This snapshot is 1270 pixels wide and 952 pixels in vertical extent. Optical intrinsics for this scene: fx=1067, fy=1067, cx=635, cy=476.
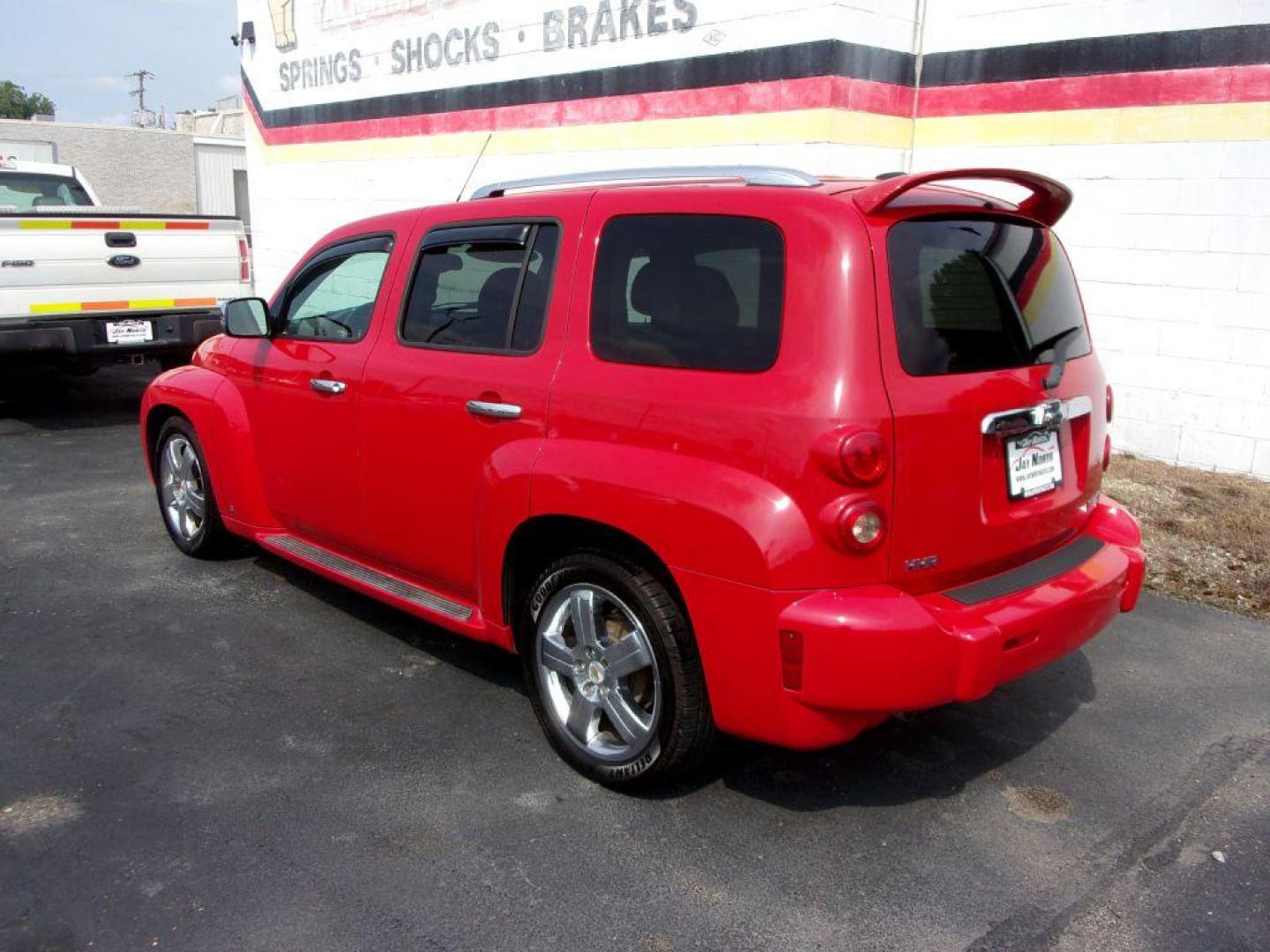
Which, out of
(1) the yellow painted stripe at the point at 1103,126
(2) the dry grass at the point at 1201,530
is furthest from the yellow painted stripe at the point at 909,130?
(2) the dry grass at the point at 1201,530

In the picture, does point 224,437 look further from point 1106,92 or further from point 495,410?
point 1106,92

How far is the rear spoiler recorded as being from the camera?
2.94 metres

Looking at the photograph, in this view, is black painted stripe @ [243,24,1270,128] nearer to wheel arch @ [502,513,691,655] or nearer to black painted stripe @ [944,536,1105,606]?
black painted stripe @ [944,536,1105,606]

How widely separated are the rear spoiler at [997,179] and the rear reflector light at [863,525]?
0.83 meters

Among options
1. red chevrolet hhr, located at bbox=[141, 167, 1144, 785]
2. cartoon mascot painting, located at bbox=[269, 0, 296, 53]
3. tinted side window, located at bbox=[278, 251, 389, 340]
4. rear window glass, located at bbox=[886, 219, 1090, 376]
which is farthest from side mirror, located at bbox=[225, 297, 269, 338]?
cartoon mascot painting, located at bbox=[269, 0, 296, 53]

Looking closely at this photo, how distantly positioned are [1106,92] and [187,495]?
637 cm

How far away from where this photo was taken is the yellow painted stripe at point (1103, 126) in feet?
22.4

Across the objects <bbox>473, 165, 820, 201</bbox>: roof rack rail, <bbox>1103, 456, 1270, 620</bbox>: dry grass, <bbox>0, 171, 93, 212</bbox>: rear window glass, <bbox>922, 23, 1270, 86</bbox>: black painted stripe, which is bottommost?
<bbox>1103, 456, 1270, 620</bbox>: dry grass

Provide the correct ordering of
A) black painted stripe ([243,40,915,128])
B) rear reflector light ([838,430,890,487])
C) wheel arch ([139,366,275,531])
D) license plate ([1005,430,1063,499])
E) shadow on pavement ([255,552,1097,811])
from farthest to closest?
black painted stripe ([243,40,915,128]) → wheel arch ([139,366,275,531]) → shadow on pavement ([255,552,1097,811]) → license plate ([1005,430,1063,499]) → rear reflector light ([838,430,890,487])

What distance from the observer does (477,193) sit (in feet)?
13.8

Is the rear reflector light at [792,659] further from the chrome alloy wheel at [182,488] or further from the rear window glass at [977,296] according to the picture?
the chrome alloy wheel at [182,488]

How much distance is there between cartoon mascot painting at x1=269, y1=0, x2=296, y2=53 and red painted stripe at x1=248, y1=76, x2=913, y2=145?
6.38ft

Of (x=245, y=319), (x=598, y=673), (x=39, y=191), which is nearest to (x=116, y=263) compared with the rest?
(x=39, y=191)

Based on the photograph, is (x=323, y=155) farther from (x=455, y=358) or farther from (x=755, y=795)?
(x=755, y=795)
